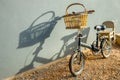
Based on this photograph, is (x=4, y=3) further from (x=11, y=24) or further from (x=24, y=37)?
(x=24, y=37)

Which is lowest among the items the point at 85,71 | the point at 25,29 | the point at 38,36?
the point at 85,71

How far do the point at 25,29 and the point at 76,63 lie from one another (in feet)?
5.27

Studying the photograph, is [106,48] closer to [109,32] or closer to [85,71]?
[109,32]

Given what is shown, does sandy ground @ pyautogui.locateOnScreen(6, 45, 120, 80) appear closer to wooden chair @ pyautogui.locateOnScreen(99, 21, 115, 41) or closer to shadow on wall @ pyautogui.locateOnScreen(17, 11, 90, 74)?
shadow on wall @ pyautogui.locateOnScreen(17, 11, 90, 74)

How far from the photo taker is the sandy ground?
570 cm

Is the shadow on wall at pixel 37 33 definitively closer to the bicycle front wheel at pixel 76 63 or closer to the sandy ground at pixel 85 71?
the sandy ground at pixel 85 71

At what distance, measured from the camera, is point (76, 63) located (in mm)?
5906

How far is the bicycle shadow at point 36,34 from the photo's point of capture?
6074mm

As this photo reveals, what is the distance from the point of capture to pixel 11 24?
18.9 ft

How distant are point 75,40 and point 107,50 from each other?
107 cm

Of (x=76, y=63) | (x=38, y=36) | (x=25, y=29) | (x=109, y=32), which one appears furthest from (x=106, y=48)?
(x=25, y=29)

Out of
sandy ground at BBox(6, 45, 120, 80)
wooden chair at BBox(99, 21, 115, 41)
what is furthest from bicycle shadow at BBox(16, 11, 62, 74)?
wooden chair at BBox(99, 21, 115, 41)

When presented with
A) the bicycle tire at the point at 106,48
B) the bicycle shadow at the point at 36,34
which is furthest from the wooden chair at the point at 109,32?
the bicycle shadow at the point at 36,34

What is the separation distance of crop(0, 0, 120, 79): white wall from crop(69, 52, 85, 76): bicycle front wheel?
41.3 inches
